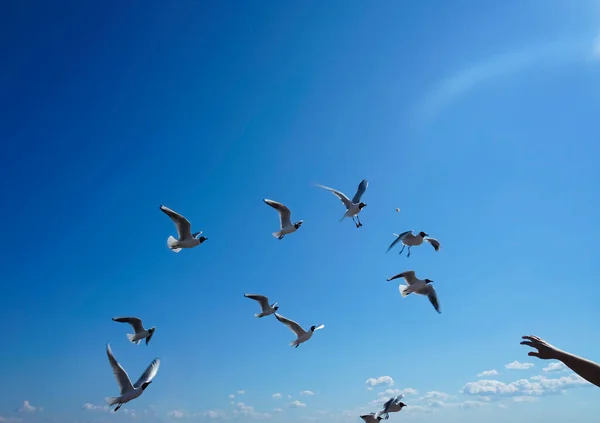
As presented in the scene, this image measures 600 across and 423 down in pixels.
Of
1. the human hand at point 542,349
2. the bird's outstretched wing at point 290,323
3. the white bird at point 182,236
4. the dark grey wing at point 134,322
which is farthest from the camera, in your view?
the bird's outstretched wing at point 290,323

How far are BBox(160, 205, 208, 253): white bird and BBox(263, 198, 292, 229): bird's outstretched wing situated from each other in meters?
3.28

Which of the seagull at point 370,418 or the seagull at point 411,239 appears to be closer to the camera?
the seagull at point 370,418

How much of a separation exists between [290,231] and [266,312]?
3780mm

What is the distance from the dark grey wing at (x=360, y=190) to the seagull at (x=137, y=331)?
10109 millimetres

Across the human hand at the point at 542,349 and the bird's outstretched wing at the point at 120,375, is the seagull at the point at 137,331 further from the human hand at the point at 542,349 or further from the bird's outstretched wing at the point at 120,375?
the human hand at the point at 542,349

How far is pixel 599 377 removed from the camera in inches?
117

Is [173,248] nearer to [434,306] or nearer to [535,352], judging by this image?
[434,306]

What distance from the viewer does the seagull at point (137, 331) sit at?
20297 mm

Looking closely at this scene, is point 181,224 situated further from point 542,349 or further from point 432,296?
point 542,349

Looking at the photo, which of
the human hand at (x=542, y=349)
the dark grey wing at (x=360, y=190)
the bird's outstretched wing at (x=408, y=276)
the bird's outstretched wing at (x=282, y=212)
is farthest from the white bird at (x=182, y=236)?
the human hand at (x=542, y=349)

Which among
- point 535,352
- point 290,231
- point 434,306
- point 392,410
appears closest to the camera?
point 535,352

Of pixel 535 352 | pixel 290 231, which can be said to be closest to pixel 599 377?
pixel 535 352

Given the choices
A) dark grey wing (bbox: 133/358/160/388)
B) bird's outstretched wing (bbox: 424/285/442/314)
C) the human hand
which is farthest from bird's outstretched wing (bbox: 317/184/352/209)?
the human hand

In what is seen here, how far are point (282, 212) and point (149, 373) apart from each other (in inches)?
337
